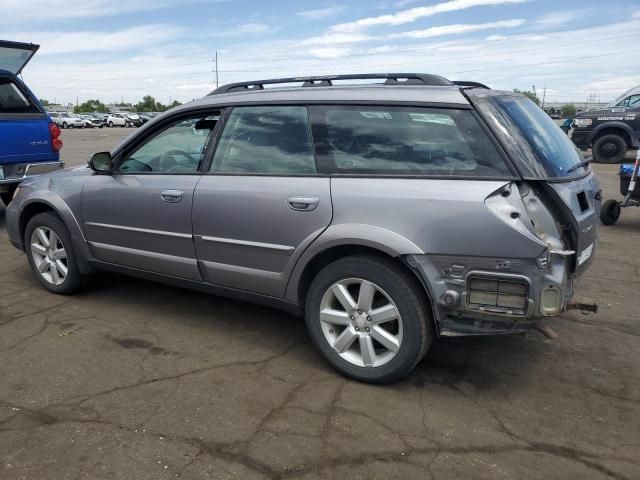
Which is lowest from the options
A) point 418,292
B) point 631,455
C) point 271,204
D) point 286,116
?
point 631,455

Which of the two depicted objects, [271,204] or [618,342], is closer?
[271,204]

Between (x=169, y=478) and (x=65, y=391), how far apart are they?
3.60ft

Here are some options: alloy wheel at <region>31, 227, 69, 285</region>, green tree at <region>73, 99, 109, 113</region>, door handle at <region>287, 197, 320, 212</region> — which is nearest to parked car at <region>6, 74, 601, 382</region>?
door handle at <region>287, 197, 320, 212</region>

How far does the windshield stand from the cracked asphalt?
1.27 metres

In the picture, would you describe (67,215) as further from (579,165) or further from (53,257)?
(579,165)

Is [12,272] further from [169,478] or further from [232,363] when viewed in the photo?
[169,478]

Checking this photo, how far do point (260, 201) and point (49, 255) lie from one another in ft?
7.78

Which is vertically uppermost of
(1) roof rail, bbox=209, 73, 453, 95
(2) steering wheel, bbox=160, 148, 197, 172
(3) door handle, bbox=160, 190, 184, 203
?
(1) roof rail, bbox=209, 73, 453, 95

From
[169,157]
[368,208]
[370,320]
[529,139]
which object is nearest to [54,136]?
[169,157]

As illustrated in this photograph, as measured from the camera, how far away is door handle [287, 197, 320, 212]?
3.22 metres

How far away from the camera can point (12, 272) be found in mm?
5352

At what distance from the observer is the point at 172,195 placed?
12.5 feet

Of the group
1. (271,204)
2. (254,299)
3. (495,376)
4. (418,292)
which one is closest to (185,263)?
(254,299)

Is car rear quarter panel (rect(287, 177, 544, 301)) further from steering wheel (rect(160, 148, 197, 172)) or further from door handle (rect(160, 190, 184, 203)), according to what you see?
steering wheel (rect(160, 148, 197, 172))
